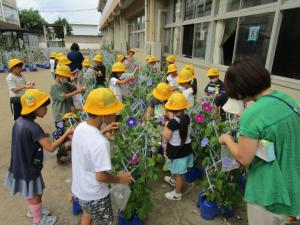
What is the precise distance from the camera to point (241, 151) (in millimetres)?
1363

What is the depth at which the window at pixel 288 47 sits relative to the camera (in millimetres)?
3268

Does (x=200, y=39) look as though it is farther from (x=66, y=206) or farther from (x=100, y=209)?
(x=100, y=209)

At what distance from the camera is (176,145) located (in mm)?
2637

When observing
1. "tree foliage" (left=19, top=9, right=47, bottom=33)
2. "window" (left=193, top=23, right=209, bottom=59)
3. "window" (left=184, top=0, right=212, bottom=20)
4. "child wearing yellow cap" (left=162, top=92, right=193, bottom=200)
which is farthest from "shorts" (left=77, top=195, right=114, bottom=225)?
"tree foliage" (left=19, top=9, right=47, bottom=33)

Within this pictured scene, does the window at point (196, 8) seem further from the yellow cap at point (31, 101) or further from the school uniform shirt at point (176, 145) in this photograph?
the yellow cap at point (31, 101)

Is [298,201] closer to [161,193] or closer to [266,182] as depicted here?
[266,182]

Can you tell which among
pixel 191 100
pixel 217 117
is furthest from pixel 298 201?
pixel 191 100

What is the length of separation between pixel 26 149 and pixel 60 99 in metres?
1.42

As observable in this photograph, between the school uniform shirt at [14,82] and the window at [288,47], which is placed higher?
the window at [288,47]

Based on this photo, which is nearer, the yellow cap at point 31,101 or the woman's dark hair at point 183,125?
the yellow cap at point 31,101

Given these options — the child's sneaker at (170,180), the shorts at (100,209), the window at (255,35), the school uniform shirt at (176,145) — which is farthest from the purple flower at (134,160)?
the window at (255,35)

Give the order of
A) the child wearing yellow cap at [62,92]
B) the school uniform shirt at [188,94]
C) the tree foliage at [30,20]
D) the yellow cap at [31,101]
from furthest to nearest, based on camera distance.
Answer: the tree foliage at [30,20] < the school uniform shirt at [188,94] < the child wearing yellow cap at [62,92] < the yellow cap at [31,101]

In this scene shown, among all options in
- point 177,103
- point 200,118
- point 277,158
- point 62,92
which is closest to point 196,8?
point 200,118

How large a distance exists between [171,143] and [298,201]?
143 centimetres
